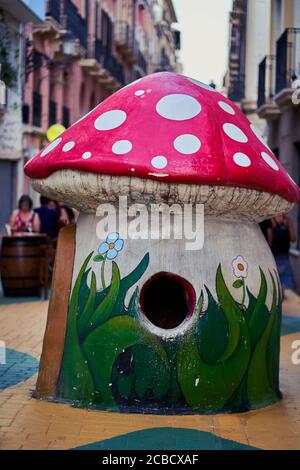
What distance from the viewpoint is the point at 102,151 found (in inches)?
220

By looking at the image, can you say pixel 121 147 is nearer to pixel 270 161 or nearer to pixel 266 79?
pixel 270 161

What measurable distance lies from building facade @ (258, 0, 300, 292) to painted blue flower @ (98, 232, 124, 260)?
10337mm

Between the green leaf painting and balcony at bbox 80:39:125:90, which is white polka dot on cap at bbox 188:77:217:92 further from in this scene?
balcony at bbox 80:39:125:90

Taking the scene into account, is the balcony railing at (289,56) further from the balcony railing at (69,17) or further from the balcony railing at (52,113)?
the balcony railing at (52,113)

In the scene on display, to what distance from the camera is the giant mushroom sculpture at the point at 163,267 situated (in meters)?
5.55

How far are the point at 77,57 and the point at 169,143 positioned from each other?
25.2 m

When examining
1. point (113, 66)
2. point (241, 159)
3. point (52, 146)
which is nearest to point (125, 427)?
point (241, 159)

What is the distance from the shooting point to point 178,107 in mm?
5859

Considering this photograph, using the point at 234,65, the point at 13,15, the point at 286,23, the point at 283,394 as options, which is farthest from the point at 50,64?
the point at 283,394

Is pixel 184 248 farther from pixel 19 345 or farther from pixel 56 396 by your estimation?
pixel 19 345

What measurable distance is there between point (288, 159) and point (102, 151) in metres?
12.6

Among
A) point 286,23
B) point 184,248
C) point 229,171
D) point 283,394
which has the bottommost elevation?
point 283,394

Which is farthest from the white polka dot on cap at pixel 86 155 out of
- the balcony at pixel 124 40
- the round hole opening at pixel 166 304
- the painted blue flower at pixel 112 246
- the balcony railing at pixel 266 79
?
the balcony at pixel 124 40

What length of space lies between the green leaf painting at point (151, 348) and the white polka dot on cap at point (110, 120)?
0.75m
